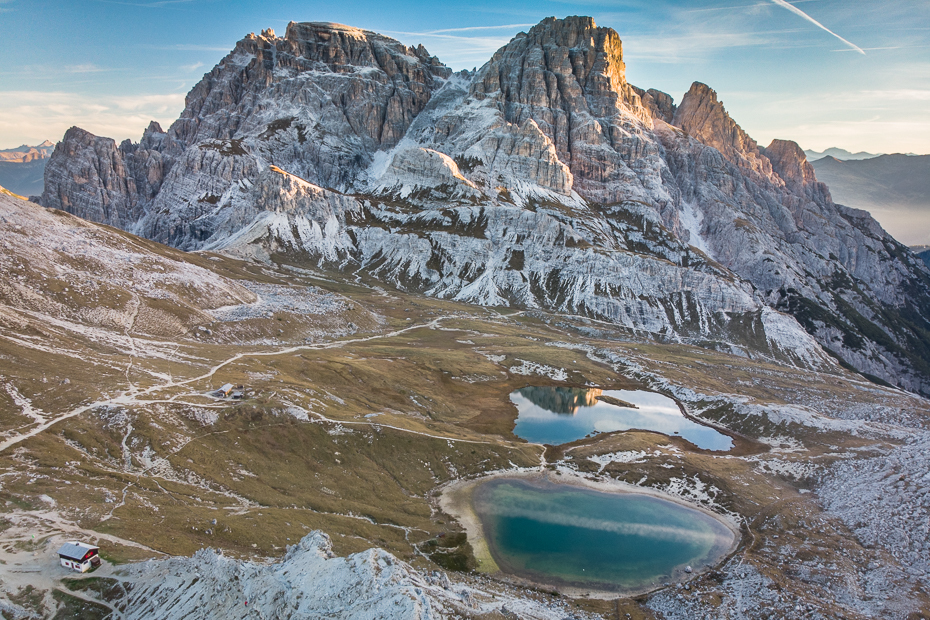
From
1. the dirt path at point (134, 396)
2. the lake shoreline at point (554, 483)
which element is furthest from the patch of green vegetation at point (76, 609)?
the lake shoreline at point (554, 483)

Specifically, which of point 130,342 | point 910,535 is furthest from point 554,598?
point 130,342

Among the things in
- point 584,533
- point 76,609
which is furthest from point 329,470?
point 76,609

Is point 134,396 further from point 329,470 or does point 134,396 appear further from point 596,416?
point 596,416

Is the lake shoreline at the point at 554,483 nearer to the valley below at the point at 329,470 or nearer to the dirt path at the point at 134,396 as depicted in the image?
the valley below at the point at 329,470

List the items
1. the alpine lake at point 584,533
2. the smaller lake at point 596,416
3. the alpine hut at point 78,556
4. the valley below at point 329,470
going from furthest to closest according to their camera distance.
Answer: the smaller lake at point 596,416
the alpine lake at point 584,533
the valley below at point 329,470
the alpine hut at point 78,556

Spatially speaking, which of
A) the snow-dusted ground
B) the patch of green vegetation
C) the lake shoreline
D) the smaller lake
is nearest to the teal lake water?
the lake shoreline

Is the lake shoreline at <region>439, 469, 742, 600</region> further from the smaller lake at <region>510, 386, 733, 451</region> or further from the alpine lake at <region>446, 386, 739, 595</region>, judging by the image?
the smaller lake at <region>510, 386, 733, 451</region>

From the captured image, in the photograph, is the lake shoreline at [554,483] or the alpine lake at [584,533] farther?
the alpine lake at [584,533]
